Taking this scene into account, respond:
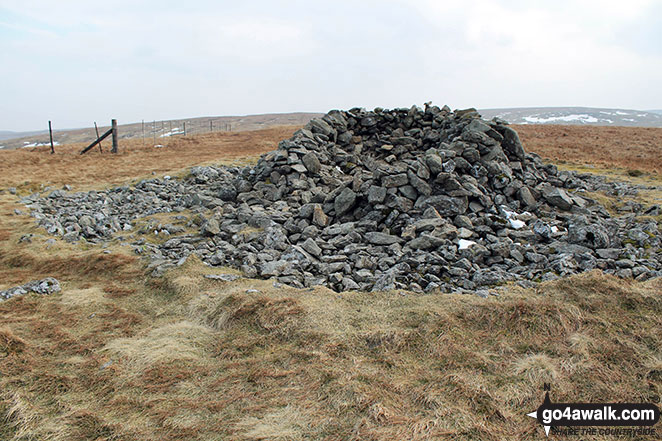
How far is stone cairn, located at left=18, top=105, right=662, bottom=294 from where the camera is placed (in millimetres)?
7781

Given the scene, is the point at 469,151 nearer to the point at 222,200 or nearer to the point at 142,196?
the point at 222,200

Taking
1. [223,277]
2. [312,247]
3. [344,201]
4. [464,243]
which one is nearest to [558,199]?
[464,243]

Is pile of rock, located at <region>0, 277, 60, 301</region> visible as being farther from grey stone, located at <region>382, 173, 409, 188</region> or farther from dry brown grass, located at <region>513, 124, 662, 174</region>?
dry brown grass, located at <region>513, 124, 662, 174</region>

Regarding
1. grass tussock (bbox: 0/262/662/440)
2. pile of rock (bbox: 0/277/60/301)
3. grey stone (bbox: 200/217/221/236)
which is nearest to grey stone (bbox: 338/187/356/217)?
grey stone (bbox: 200/217/221/236)

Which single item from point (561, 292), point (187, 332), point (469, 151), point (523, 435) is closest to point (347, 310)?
point (187, 332)

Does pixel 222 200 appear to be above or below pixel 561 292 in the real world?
above

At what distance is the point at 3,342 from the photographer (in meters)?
5.62

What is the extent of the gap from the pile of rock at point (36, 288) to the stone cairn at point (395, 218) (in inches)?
73.8

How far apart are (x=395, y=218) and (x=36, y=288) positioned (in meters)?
7.87

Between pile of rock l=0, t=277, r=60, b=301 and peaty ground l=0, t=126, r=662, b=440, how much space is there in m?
0.26

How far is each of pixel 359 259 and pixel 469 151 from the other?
18.9 feet

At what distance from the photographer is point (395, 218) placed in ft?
32.2

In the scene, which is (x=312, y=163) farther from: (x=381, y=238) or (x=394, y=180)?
(x=381, y=238)

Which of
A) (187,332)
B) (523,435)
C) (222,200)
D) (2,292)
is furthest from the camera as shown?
(222,200)
